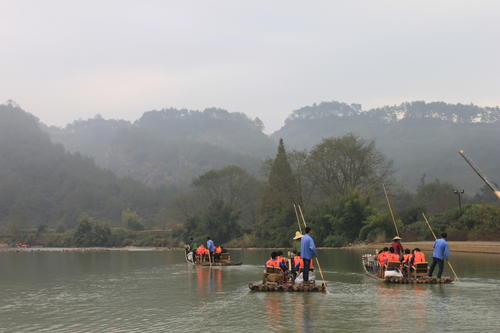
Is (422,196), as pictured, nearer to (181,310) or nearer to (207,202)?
(207,202)

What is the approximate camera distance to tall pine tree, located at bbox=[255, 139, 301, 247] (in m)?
85.0

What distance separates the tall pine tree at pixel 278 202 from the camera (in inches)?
3346

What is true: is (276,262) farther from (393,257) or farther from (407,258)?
(407,258)

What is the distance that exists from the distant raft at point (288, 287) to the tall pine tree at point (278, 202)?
61.7m

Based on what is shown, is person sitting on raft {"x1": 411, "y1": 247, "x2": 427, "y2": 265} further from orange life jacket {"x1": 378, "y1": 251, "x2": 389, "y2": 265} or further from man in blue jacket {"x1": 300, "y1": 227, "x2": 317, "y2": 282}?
man in blue jacket {"x1": 300, "y1": 227, "x2": 317, "y2": 282}

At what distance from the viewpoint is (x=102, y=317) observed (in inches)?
696

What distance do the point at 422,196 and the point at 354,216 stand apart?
4038cm

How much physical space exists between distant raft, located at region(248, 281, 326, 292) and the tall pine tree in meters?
61.7

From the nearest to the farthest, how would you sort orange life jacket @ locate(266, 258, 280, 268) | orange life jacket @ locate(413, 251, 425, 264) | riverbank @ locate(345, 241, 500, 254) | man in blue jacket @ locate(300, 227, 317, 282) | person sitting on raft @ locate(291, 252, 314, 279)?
man in blue jacket @ locate(300, 227, 317, 282) → orange life jacket @ locate(266, 258, 280, 268) → person sitting on raft @ locate(291, 252, 314, 279) → orange life jacket @ locate(413, 251, 425, 264) → riverbank @ locate(345, 241, 500, 254)

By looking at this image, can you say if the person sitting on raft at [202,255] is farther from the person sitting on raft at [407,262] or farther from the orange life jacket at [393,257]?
the person sitting on raft at [407,262]

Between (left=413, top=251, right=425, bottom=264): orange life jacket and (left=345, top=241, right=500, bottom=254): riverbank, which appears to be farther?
(left=345, top=241, right=500, bottom=254): riverbank

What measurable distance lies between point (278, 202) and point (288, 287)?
64538 mm

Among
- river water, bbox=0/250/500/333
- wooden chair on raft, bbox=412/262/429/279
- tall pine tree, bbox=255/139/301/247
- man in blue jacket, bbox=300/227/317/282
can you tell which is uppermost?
tall pine tree, bbox=255/139/301/247

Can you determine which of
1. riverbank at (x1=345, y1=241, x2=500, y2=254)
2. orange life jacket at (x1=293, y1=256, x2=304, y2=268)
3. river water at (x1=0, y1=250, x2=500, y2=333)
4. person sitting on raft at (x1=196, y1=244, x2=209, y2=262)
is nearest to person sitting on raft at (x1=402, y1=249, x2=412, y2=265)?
river water at (x1=0, y1=250, x2=500, y2=333)
